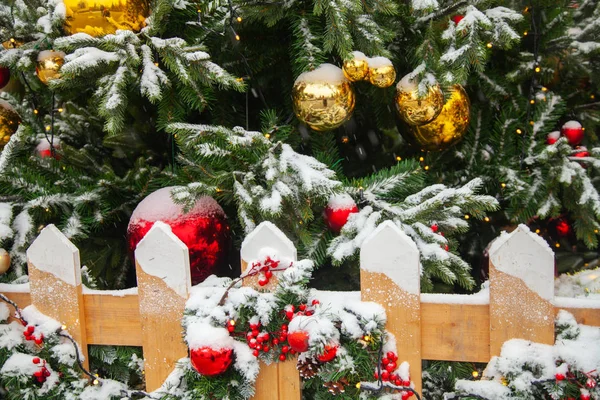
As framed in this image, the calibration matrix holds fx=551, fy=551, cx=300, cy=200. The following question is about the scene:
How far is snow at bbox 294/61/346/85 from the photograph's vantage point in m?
1.60

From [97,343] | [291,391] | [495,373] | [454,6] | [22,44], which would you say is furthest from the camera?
[22,44]

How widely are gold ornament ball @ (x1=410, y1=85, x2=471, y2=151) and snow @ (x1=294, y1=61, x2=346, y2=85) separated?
0.34 metres

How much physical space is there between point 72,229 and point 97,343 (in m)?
0.38

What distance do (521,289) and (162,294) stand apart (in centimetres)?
81

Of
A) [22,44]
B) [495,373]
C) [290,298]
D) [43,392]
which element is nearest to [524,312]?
[495,373]

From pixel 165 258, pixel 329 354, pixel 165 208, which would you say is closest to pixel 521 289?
pixel 329 354

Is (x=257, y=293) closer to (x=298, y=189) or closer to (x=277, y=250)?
(x=277, y=250)

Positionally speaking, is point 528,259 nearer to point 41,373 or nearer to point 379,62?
point 379,62

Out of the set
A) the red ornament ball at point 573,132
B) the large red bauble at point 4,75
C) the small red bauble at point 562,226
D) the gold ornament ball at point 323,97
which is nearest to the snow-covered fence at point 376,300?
the gold ornament ball at point 323,97

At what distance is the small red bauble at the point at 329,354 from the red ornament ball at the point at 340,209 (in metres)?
0.43

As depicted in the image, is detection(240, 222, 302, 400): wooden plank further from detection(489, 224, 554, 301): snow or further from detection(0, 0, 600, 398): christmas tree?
detection(489, 224, 554, 301): snow

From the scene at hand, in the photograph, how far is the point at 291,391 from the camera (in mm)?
1272

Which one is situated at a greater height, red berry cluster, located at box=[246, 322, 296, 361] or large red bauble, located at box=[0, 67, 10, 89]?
large red bauble, located at box=[0, 67, 10, 89]

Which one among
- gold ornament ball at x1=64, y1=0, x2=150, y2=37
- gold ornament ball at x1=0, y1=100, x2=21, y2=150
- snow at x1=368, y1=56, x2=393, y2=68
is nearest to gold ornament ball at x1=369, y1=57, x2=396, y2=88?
snow at x1=368, y1=56, x2=393, y2=68
